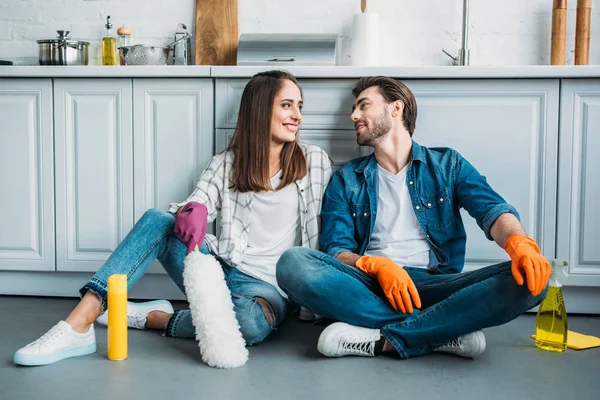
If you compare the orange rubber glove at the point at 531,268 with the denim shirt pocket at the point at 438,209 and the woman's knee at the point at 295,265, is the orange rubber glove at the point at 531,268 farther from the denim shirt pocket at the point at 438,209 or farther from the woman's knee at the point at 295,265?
the woman's knee at the point at 295,265

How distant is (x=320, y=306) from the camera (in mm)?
1913

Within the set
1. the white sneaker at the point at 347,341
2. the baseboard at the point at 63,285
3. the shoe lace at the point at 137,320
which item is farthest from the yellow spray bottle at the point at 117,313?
the baseboard at the point at 63,285

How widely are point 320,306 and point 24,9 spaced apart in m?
2.18

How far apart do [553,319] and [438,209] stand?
0.48m

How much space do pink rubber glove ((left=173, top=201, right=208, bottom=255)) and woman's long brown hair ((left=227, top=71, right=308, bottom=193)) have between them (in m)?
0.27

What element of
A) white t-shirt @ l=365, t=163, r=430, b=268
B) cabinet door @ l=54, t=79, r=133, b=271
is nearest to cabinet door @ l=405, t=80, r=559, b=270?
white t-shirt @ l=365, t=163, r=430, b=268

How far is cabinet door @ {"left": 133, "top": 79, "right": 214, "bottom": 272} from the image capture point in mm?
2539

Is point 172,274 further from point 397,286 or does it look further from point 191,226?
point 397,286

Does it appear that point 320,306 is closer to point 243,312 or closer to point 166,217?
point 243,312

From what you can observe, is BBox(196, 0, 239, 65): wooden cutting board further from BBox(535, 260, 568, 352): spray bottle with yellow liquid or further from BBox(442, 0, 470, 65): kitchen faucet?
BBox(535, 260, 568, 352): spray bottle with yellow liquid

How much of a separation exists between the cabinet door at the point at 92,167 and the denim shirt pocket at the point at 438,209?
1.17 m

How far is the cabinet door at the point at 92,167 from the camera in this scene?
8.46 ft

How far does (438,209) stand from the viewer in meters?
2.15

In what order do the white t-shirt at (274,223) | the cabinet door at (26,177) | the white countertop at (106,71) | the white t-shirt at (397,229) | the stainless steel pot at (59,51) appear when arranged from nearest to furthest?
1. the white t-shirt at (397,229)
2. the white t-shirt at (274,223)
3. the white countertop at (106,71)
4. the cabinet door at (26,177)
5. the stainless steel pot at (59,51)
